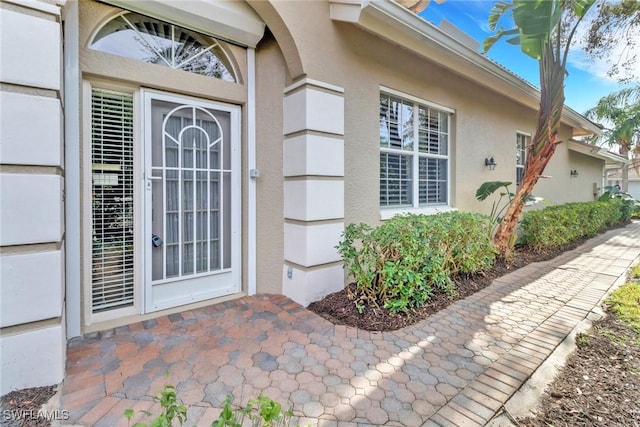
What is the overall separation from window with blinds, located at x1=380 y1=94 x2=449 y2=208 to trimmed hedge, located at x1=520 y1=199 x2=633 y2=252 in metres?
2.71

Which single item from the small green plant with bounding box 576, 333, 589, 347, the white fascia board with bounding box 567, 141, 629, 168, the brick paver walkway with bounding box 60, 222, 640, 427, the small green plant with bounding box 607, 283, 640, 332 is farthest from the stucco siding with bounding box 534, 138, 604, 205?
the brick paver walkway with bounding box 60, 222, 640, 427

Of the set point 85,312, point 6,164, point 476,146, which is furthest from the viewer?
point 476,146

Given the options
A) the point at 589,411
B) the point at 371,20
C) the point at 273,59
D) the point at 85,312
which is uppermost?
the point at 371,20

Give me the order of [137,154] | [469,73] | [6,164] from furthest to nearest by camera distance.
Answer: [469,73] → [137,154] → [6,164]

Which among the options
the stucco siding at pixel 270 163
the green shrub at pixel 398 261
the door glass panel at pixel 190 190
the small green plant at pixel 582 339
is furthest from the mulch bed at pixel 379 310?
the door glass panel at pixel 190 190

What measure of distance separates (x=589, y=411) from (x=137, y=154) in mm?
5225

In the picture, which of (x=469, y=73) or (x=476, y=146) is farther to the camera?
(x=476, y=146)

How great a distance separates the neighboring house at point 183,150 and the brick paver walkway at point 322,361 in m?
0.46

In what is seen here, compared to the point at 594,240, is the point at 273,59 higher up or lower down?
higher up

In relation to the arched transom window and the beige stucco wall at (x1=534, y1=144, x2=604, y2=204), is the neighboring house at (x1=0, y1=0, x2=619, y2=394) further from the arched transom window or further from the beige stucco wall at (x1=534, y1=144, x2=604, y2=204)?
the beige stucco wall at (x1=534, y1=144, x2=604, y2=204)

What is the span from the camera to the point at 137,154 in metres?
3.78

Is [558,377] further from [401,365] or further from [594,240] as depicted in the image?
[594,240]

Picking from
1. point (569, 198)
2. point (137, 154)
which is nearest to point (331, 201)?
point (137, 154)

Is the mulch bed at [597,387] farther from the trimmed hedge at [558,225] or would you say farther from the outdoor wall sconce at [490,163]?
the outdoor wall sconce at [490,163]
